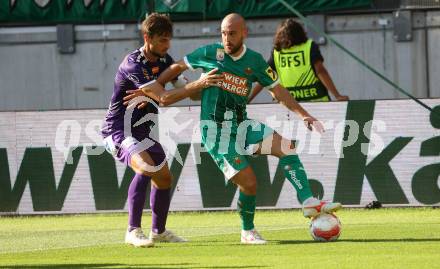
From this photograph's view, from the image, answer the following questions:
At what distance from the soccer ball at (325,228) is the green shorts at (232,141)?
810 millimetres

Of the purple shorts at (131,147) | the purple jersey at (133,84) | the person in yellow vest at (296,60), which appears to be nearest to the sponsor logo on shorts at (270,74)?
the purple jersey at (133,84)

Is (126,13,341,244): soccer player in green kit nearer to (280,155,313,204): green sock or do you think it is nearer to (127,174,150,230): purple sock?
(280,155,313,204): green sock

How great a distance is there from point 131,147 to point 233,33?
1435mm

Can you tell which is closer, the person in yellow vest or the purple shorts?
the purple shorts

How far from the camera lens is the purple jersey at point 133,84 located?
37.7 ft

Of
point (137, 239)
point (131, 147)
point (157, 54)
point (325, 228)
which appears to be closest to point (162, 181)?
point (131, 147)

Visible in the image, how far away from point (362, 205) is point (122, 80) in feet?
15.3

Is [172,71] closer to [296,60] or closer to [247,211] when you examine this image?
[247,211]

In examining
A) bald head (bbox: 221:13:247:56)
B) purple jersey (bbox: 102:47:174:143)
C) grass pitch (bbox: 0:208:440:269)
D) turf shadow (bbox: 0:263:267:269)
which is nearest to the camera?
turf shadow (bbox: 0:263:267:269)

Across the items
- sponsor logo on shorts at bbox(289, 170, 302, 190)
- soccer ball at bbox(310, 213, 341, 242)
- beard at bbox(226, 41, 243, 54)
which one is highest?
beard at bbox(226, 41, 243, 54)

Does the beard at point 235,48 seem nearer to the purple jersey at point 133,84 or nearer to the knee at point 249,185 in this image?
the purple jersey at point 133,84

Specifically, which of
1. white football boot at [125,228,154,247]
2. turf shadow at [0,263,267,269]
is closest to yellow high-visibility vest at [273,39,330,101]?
white football boot at [125,228,154,247]

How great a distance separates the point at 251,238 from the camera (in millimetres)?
11328

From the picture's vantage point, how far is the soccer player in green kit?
11312 mm
